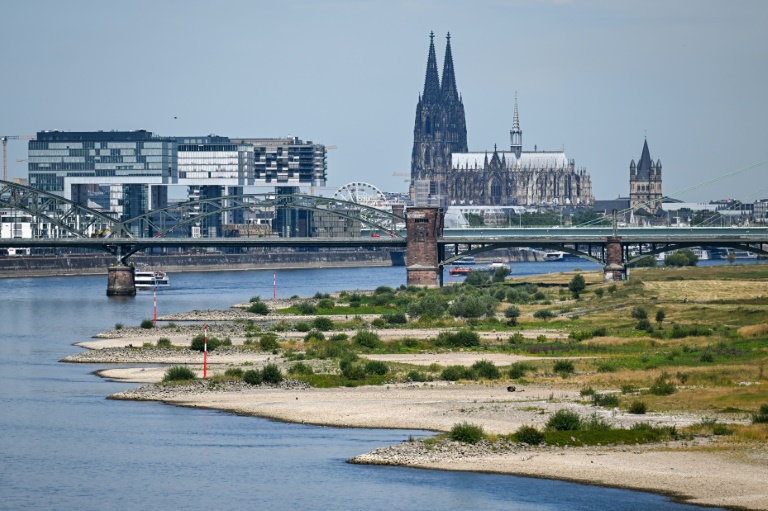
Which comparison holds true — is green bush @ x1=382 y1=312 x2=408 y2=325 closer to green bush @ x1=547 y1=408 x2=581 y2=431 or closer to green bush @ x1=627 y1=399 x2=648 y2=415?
green bush @ x1=627 y1=399 x2=648 y2=415

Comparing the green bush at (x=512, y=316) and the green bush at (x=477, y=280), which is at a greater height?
the green bush at (x=477, y=280)

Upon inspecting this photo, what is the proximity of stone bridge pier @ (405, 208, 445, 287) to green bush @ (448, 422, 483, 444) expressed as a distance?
107 meters

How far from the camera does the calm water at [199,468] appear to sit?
36.9 m

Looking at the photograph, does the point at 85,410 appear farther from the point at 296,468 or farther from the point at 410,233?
the point at 410,233

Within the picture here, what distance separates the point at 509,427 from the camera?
44.4 metres

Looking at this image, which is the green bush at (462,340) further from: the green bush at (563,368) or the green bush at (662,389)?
the green bush at (662,389)

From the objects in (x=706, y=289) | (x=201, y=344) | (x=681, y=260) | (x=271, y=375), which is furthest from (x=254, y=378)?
(x=681, y=260)

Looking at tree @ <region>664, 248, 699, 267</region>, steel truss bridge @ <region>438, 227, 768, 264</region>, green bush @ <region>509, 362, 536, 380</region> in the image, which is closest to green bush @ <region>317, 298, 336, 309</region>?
steel truss bridge @ <region>438, 227, 768, 264</region>

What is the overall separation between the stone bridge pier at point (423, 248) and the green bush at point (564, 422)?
349 feet

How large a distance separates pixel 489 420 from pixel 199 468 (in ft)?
31.0

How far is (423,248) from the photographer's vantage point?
153500 mm

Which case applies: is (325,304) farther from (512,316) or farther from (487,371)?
(487,371)

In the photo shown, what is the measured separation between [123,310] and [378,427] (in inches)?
2965

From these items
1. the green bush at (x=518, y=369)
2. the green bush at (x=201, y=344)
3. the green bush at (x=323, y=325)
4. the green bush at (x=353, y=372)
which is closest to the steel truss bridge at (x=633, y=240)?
the green bush at (x=323, y=325)
